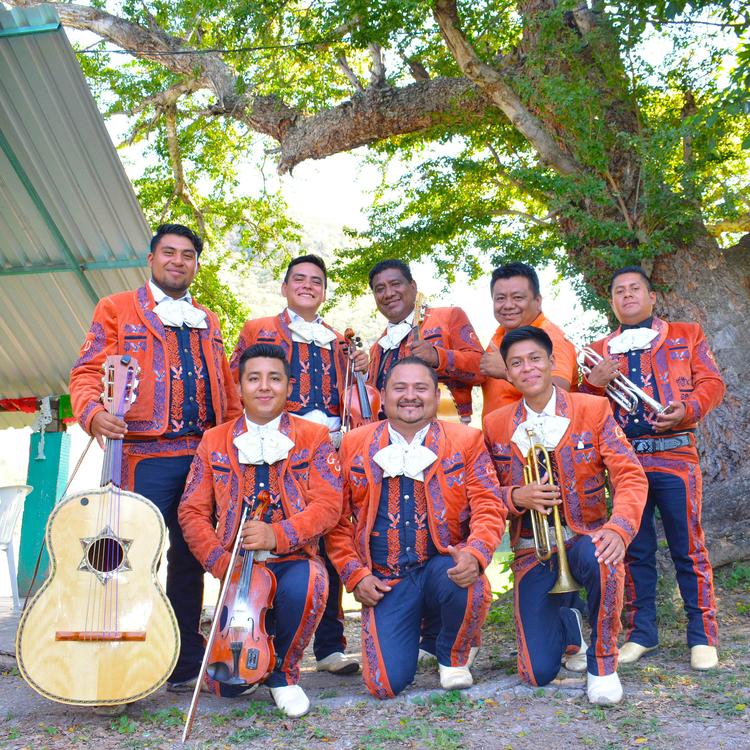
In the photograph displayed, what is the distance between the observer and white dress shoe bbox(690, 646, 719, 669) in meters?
4.28

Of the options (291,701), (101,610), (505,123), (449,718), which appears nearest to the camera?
(101,610)

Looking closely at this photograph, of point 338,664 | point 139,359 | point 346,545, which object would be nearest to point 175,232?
point 139,359

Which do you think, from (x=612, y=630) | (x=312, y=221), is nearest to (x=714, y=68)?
(x=612, y=630)

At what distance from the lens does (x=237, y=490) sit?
414cm

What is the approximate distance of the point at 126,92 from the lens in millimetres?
12336

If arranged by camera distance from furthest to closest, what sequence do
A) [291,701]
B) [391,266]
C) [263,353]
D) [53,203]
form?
1. [53,203]
2. [391,266]
3. [263,353]
4. [291,701]

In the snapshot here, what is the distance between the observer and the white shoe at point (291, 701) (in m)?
3.80

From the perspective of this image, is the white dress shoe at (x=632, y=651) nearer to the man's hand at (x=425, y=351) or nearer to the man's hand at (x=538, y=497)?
the man's hand at (x=538, y=497)

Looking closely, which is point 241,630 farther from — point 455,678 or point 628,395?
point 628,395

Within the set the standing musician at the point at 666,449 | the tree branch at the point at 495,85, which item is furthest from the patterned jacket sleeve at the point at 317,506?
the tree branch at the point at 495,85

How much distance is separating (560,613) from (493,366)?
1.34m

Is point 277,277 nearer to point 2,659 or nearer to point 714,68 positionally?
point 714,68

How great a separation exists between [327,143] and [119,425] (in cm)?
652

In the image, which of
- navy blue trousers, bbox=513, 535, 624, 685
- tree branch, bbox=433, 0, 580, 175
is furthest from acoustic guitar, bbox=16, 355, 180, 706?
tree branch, bbox=433, 0, 580, 175
